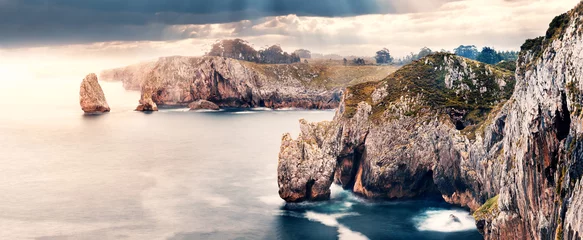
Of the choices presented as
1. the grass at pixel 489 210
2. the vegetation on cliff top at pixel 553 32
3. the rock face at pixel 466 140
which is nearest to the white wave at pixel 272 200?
the rock face at pixel 466 140

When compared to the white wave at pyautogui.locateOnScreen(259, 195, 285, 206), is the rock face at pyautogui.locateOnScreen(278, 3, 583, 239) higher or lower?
higher

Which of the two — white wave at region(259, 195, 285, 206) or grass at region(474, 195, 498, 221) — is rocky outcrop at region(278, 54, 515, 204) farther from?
grass at region(474, 195, 498, 221)

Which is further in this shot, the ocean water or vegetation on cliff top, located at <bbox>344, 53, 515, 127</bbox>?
vegetation on cliff top, located at <bbox>344, 53, 515, 127</bbox>

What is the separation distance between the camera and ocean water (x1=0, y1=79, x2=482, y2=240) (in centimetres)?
7250

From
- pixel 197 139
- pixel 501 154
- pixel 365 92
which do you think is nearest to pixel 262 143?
pixel 197 139

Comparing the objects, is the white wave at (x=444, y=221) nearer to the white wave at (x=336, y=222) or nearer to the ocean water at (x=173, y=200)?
the ocean water at (x=173, y=200)

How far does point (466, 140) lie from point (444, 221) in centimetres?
1193

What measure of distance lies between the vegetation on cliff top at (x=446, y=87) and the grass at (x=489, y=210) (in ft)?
72.8

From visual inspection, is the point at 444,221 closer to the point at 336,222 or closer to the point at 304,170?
the point at 336,222

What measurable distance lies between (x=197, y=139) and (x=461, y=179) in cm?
9056

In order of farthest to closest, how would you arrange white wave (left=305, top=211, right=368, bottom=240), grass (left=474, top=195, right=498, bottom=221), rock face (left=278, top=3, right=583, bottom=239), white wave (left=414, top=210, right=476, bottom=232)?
white wave (left=414, top=210, right=476, bottom=232) < white wave (left=305, top=211, right=368, bottom=240) < grass (left=474, top=195, right=498, bottom=221) < rock face (left=278, top=3, right=583, bottom=239)

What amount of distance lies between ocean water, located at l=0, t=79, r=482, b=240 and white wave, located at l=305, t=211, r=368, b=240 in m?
0.13

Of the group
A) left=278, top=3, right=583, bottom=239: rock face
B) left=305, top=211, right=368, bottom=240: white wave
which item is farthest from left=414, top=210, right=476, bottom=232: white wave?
left=305, top=211, right=368, bottom=240: white wave

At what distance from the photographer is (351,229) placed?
7256 cm
